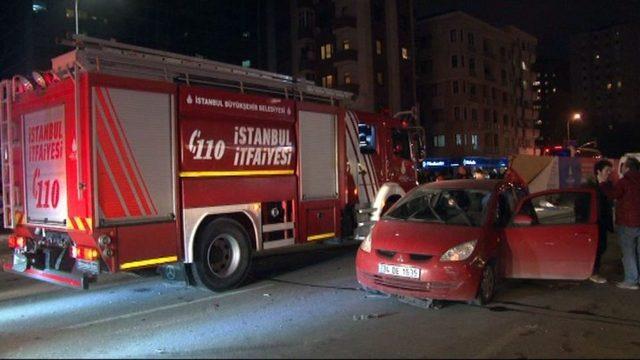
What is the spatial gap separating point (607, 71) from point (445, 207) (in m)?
152

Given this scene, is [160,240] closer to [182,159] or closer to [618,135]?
[182,159]

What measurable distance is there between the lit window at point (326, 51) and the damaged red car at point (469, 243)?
50.5 metres

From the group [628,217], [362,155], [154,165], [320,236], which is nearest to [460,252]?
[628,217]

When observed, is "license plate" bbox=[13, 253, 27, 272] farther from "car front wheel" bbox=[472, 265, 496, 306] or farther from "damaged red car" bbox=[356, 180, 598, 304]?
"car front wheel" bbox=[472, 265, 496, 306]

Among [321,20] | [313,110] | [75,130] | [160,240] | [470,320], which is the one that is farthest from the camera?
[321,20]

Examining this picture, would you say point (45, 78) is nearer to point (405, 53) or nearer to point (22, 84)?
point (22, 84)

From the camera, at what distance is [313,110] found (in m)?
10.1

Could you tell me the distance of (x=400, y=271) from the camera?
686 cm

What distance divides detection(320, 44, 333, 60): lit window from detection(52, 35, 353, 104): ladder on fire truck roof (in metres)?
48.5

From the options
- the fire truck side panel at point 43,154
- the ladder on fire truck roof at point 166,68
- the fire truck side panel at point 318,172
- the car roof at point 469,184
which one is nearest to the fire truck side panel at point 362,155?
the fire truck side panel at point 318,172

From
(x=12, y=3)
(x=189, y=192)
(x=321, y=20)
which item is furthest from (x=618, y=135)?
(x=189, y=192)

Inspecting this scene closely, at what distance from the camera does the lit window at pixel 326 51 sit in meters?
57.6

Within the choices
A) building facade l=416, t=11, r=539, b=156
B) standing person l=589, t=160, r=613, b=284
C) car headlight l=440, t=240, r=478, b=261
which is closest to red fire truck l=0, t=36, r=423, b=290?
car headlight l=440, t=240, r=478, b=261

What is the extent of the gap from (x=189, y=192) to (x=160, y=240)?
0.77 metres
